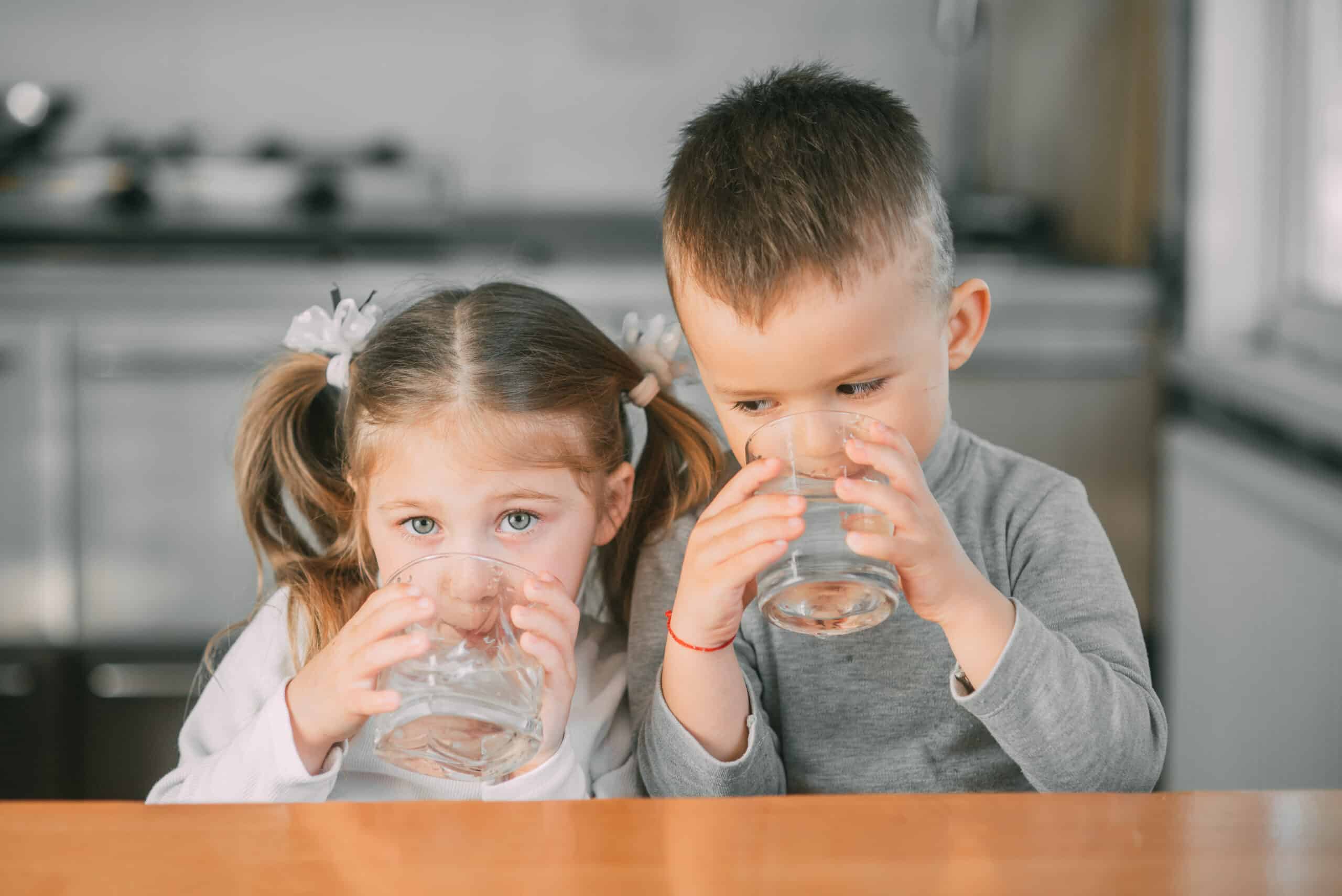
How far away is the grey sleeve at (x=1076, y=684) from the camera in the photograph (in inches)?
27.0

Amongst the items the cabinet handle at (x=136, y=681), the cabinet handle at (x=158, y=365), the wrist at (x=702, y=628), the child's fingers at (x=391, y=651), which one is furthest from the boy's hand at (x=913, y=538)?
the cabinet handle at (x=136, y=681)

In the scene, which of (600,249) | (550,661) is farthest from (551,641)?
(600,249)

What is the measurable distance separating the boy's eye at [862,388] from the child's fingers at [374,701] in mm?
319

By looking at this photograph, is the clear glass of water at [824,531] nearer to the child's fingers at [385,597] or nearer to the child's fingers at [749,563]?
the child's fingers at [749,563]

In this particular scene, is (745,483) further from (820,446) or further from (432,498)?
(432,498)

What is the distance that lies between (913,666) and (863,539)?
304 mm

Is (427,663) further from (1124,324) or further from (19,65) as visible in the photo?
(19,65)

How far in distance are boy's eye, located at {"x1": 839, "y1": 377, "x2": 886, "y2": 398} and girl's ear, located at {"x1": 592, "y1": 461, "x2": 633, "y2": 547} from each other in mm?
232

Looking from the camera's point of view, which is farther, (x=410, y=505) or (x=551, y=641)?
(x=410, y=505)

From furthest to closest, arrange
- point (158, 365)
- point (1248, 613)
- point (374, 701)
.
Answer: point (158, 365), point (1248, 613), point (374, 701)

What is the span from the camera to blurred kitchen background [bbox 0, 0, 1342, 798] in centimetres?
186

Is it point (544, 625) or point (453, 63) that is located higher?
point (453, 63)

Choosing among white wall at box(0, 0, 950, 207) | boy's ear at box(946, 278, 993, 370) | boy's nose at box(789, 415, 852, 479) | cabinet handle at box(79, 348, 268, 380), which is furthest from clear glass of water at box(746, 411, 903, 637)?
white wall at box(0, 0, 950, 207)

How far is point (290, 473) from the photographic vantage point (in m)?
0.97
